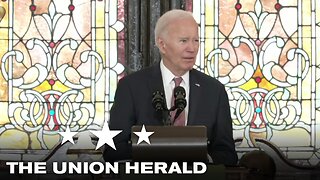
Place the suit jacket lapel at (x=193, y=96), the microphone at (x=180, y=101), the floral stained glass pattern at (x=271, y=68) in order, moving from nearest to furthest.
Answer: the microphone at (x=180, y=101), the suit jacket lapel at (x=193, y=96), the floral stained glass pattern at (x=271, y=68)

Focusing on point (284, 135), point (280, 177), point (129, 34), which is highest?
point (129, 34)

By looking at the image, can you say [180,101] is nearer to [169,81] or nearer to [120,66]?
[169,81]

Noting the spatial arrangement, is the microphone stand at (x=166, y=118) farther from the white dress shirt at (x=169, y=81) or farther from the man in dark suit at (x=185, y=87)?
the white dress shirt at (x=169, y=81)

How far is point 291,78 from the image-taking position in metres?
3.95

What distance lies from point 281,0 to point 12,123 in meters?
1.71

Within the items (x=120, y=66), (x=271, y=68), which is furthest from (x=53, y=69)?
(x=271, y=68)

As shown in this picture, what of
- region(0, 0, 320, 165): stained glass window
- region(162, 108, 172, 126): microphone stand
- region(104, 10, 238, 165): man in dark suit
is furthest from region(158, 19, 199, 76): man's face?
region(0, 0, 320, 165): stained glass window

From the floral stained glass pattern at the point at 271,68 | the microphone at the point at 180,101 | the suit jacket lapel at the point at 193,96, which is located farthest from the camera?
the floral stained glass pattern at the point at 271,68

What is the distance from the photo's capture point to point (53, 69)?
156 inches

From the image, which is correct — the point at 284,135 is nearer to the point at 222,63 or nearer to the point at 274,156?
the point at 274,156

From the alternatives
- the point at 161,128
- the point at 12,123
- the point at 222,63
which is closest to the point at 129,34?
the point at 222,63

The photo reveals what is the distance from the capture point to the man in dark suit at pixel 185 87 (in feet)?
7.89

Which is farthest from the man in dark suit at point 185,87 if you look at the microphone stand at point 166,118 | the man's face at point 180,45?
the microphone stand at point 166,118

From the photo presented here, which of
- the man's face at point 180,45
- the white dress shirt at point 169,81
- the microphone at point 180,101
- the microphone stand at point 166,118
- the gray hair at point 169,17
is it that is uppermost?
the gray hair at point 169,17
